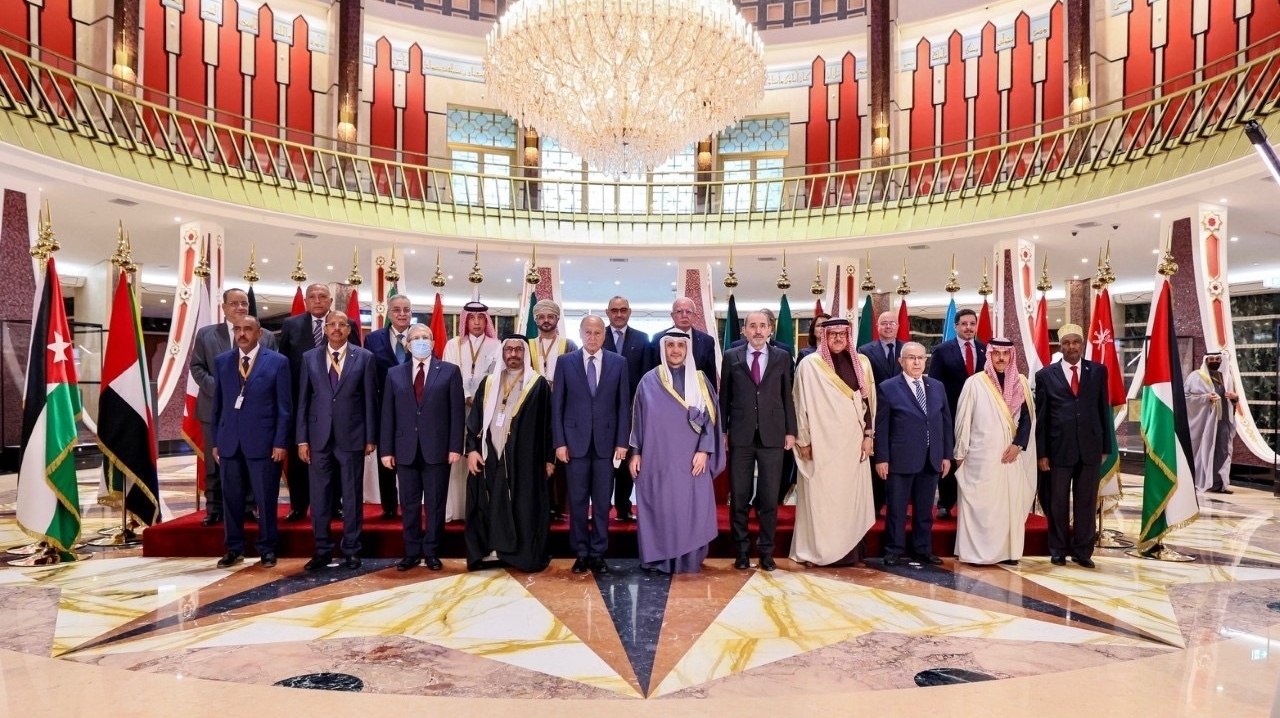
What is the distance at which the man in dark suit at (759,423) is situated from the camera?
406cm

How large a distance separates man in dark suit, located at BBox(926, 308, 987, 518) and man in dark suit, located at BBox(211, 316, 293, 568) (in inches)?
155

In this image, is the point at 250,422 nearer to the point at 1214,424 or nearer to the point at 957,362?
the point at 957,362

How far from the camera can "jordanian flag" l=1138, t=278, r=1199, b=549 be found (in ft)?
14.5

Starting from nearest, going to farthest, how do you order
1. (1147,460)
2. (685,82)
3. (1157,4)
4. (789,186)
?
1. (1147,460)
2. (685,82)
3. (1157,4)
4. (789,186)

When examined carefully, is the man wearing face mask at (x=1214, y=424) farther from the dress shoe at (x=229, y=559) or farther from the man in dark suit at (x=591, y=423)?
the dress shoe at (x=229, y=559)

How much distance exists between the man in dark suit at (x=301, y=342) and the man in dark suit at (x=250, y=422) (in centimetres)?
47

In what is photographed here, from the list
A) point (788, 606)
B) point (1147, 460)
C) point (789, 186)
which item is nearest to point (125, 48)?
point (789, 186)

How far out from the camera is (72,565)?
4.12m

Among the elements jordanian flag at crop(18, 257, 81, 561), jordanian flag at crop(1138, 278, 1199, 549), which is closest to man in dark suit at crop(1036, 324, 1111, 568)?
jordanian flag at crop(1138, 278, 1199, 549)

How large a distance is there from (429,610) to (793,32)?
1308 centimetres

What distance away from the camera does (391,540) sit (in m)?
4.31

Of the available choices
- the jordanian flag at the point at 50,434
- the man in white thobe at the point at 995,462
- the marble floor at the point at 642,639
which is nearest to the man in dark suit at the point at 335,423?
the marble floor at the point at 642,639

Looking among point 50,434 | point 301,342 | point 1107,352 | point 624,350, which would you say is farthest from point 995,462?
point 50,434

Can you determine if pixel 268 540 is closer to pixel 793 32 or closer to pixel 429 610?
pixel 429 610
